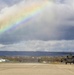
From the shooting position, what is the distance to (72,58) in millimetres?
70062
